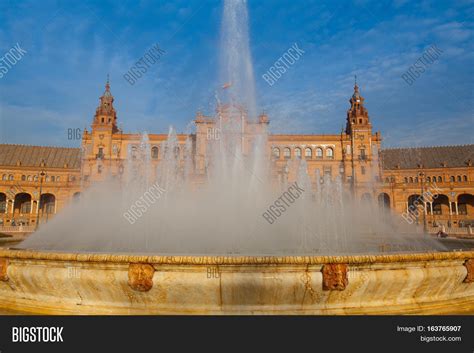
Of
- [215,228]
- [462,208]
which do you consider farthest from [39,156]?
[462,208]

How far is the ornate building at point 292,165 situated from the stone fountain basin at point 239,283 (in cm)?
4360

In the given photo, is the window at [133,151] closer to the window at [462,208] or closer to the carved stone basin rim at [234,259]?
the window at [462,208]

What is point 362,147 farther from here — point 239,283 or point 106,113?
point 239,283

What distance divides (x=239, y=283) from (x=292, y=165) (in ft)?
169

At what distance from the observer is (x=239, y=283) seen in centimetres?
519

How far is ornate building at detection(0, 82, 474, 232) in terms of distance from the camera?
5181 cm

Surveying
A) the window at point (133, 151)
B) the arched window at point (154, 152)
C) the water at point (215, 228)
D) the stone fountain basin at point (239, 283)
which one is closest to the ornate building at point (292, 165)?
the arched window at point (154, 152)

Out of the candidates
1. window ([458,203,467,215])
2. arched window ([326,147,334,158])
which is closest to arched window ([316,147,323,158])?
arched window ([326,147,334,158])

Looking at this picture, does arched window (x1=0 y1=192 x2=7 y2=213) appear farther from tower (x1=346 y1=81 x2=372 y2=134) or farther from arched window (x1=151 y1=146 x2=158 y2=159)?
tower (x1=346 y1=81 x2=372 y2=134)

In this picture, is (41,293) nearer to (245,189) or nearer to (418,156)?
(245,189)

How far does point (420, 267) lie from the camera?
5.70 meters

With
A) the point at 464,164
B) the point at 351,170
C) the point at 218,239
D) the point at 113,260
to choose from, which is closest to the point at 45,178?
the point at 351,170

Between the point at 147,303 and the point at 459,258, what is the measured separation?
17.3 feet

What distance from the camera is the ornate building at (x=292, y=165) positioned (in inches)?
2040
